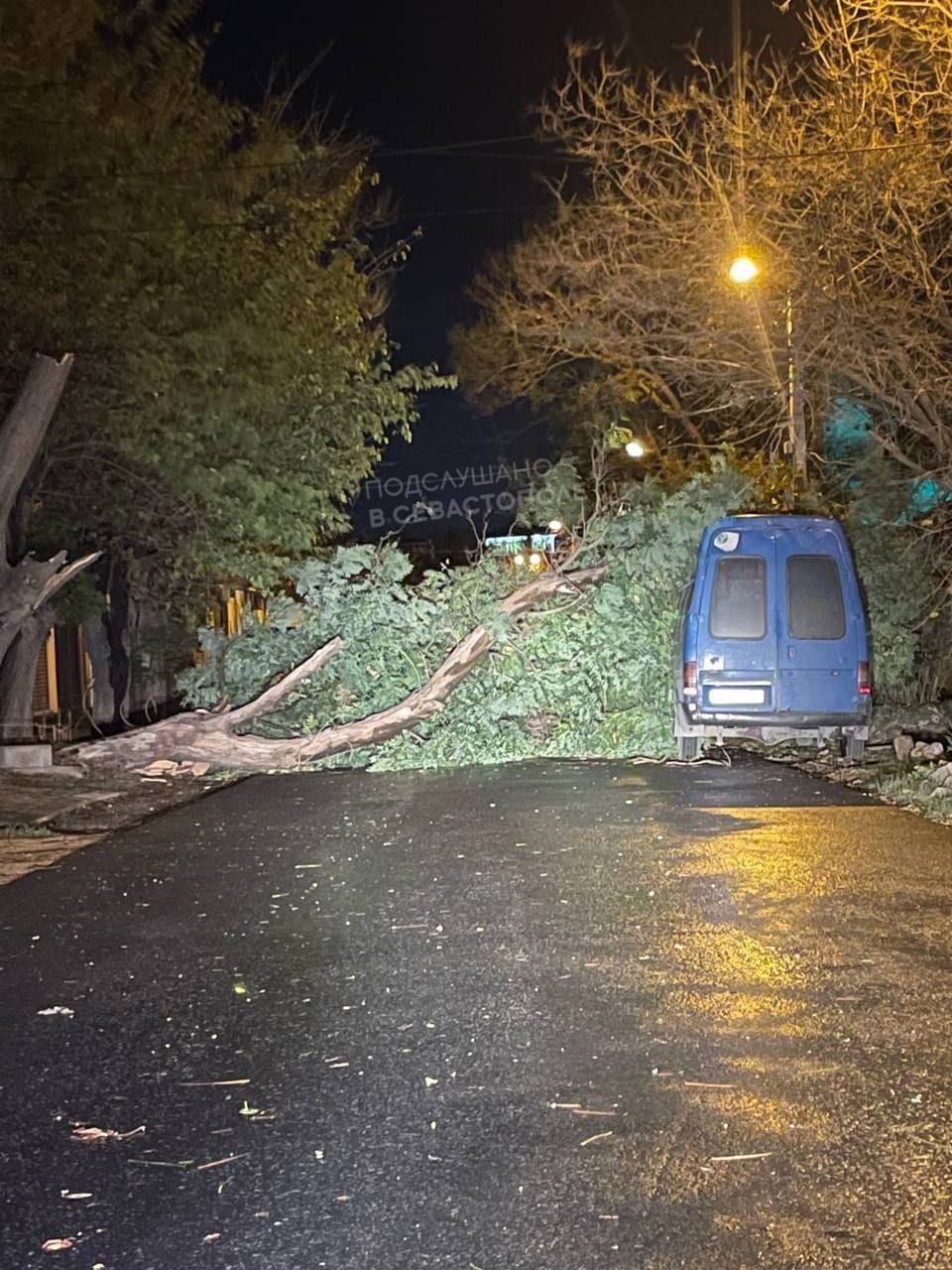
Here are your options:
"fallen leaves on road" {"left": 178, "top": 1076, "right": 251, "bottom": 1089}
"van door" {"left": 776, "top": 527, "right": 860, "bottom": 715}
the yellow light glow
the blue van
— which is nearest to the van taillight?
the blue van

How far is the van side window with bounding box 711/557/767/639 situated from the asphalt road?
3.25 metres

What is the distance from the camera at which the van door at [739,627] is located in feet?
38.1

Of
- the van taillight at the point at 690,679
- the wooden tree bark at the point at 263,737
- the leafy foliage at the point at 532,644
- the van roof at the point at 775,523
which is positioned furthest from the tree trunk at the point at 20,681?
the van roof at the point at 775,523

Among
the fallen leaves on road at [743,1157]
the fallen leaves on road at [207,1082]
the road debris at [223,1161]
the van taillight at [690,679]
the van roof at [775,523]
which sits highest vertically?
the van roof at [775,523]

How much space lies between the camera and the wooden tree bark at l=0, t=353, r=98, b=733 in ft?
39.0

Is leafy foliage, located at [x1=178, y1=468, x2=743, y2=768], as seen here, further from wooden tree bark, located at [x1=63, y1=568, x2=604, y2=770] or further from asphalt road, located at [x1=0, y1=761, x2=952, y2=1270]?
asphalt road, located at [x1=0, y1=761, x2=952, y2=1270]

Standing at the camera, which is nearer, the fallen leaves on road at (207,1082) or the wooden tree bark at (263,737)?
the fallen leaves on road at (207,1082)

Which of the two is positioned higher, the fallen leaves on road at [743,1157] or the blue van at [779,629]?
the blue van at [779,629]

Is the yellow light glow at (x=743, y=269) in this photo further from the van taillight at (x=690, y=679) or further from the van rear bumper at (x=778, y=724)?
the van rear bumper at (x=778, y=724)

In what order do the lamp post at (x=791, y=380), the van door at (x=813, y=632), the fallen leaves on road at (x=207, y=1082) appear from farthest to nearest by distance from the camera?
1. the lamp post at (x=791, y=380)
2. the van door at (x=813, y=632)
3. the fallen leaves on road at (x=207, y=1082)

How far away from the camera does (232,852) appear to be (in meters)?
8.84

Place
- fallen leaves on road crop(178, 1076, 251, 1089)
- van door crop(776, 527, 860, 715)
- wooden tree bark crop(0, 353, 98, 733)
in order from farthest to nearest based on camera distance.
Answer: wooden tree bark crop(0, 353, 98, 733) → van door crop(776, 527, 860, 715) → fallen leaves on road crop(178, 1076, 251, 1089)

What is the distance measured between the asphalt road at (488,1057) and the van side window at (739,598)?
325 centimetres

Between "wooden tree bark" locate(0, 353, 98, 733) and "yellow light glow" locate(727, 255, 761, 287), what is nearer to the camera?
"wooden tree bark" locate(0, 353, 98, 733)
